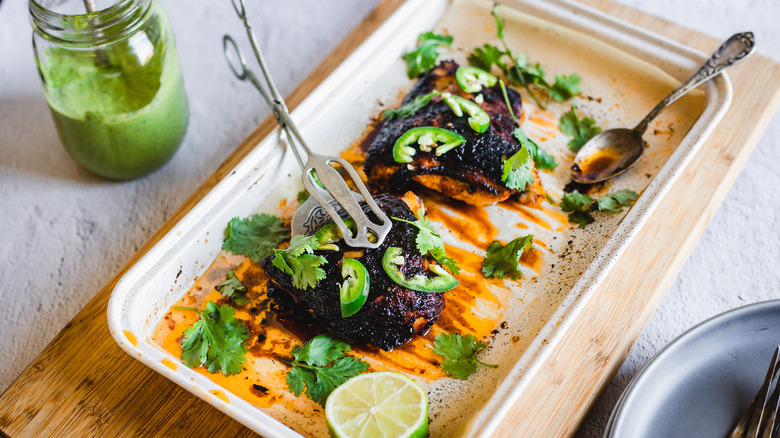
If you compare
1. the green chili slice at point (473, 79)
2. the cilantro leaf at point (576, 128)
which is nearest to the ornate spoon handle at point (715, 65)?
the cilantro leaf at point (576, 128)

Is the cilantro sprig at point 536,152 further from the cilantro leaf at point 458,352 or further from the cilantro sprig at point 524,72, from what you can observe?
the cilantro leaf at point 458,352

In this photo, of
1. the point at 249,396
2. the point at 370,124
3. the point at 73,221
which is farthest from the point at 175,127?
the point at 249,396

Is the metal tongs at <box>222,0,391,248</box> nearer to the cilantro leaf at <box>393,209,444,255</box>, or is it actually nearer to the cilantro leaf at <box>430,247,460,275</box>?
the cilantro leaf at <box>393,209,444,255</box>

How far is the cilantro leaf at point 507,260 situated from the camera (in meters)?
3.06

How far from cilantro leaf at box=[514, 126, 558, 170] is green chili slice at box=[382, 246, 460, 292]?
0.91m

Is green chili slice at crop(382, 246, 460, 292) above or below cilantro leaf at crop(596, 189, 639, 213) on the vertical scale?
below

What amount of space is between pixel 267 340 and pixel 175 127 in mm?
1433

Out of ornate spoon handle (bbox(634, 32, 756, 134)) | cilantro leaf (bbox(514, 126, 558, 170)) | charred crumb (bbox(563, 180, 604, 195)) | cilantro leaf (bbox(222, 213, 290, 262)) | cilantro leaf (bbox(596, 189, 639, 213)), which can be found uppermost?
ornate spoon handle (bbox(634, 32, 756, 134))

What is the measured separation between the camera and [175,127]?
368cm

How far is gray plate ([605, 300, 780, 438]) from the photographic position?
2.50m

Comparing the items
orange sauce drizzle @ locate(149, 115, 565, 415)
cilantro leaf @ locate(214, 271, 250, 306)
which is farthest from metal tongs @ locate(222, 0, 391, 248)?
cilantro leaf @ locate(214, 271, 250, 306)

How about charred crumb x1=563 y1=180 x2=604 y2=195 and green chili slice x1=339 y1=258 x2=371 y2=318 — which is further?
charred crumb x1=563 y1=180 x2=604 y2=195

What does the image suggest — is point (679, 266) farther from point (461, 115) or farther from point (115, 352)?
point (115, 352)

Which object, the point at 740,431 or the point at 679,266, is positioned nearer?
the point at 740,431
